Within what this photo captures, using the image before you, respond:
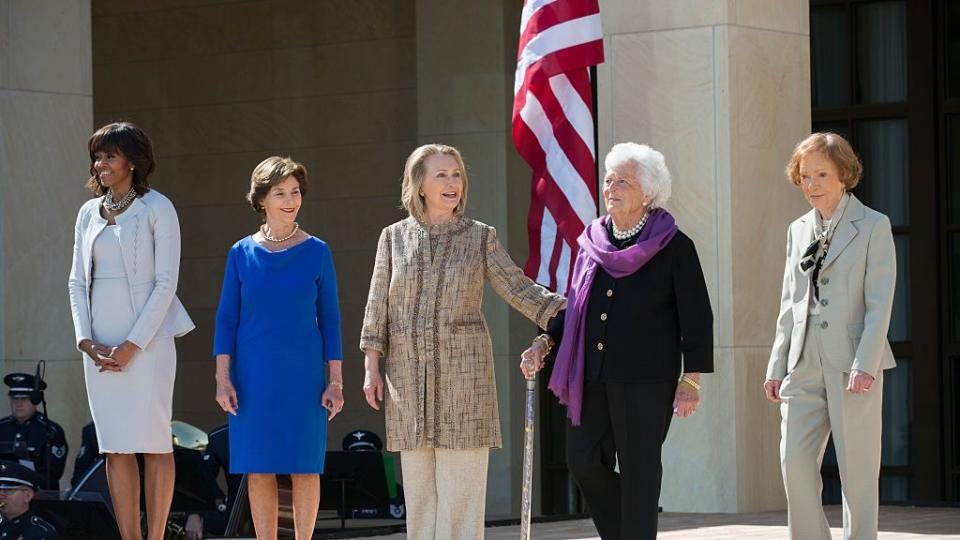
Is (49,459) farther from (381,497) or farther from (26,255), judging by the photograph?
(381,497)

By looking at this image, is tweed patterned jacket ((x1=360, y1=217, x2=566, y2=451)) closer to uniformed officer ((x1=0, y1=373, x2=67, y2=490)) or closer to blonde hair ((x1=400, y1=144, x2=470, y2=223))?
blonde hair ((x1=400, y1=144, x2=470, y2=223))

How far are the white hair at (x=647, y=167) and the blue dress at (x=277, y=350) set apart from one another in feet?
4.56

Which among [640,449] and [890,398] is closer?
[640,449]

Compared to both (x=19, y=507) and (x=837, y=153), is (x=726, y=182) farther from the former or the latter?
(x=19, y=507)

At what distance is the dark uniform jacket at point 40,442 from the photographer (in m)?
12.2

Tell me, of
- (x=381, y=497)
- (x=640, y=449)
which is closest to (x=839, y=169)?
(x=640, y=449)

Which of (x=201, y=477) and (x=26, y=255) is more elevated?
(x=26, y=255)

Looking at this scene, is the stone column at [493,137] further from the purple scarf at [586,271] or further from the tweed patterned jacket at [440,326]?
the purple scarf at [586,271]

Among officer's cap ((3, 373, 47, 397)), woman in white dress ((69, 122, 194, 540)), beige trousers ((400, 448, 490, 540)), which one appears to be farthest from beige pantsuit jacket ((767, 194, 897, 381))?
officer's cap ((3, 373, 47, 397))

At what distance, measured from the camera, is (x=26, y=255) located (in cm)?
1273

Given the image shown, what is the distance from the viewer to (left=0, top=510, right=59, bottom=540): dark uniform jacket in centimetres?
991

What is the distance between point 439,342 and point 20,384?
6048 mm

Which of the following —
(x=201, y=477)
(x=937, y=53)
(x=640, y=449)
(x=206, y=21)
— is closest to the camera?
(x=640, y=449)

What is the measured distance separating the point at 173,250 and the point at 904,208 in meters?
7.90
